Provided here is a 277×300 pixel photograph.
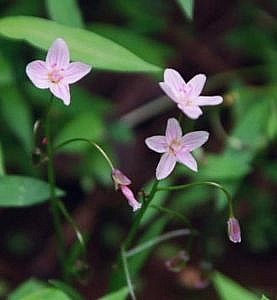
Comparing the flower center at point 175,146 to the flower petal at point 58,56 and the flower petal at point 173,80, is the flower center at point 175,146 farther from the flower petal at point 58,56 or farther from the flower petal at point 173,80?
the flower petal at point 58,56

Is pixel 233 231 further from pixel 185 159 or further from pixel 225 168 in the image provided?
pixel 225 168

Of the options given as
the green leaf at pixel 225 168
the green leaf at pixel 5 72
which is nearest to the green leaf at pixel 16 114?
the green leaf at pixel 5 72

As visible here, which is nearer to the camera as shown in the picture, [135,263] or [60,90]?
[60,90]

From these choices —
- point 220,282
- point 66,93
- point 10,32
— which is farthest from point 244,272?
point 66,93

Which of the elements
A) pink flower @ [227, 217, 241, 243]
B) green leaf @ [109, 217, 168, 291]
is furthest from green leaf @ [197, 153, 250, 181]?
pink flower @ [227, 217, 241, 243]

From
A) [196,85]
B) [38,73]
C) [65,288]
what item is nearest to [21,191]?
[65,288]

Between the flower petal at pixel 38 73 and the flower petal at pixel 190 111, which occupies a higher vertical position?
the flower petal at pixel 190 111

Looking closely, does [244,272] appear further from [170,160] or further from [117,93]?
[170,160]
